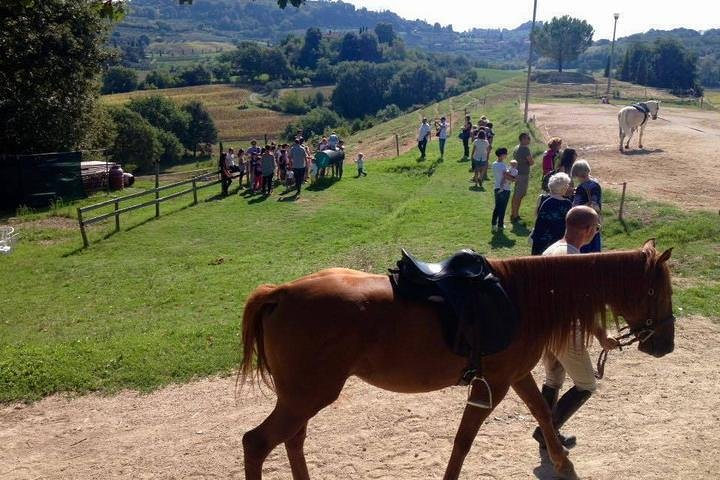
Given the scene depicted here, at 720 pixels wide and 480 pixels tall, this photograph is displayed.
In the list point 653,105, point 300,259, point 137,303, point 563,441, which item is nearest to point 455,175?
point 653,105

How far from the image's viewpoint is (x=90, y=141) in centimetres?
2605

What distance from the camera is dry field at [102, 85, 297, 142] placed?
80188 mm

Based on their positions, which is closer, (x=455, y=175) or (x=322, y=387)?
(x=322, y=387)

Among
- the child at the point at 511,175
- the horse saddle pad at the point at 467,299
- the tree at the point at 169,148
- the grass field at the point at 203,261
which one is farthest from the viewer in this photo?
the tree at the point at 169,148

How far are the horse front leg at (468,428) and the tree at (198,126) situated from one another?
2657 inches

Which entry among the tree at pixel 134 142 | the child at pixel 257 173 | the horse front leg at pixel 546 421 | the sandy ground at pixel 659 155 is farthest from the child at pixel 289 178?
the tree at pixel 134 142

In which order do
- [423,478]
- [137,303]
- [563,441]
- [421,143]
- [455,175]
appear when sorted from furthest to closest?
1. [421,143]
2. [455,175]
3. [137,303]
4. [563,441]
5. [423,478]

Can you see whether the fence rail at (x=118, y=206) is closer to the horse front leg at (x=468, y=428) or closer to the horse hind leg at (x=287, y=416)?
the horse hind leg at (x=287, y=416)

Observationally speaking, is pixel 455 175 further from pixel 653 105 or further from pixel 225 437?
pixel 225 437

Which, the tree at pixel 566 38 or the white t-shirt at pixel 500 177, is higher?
the tree at pixel 566 38

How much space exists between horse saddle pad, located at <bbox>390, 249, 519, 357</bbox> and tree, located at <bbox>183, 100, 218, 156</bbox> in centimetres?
6735

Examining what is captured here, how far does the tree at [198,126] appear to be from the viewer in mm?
68162

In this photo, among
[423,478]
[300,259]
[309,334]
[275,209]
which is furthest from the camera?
[275,209]

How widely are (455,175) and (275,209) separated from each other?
6592 mm
